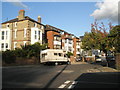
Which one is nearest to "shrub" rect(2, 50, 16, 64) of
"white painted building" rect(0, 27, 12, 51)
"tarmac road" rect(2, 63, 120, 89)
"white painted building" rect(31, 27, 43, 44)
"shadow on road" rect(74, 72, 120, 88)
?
"white painted building" rect(0, 27, 12, 51)

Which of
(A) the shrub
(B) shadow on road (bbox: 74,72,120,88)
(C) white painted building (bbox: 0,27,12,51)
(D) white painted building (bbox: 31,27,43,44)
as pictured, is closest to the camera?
(B) shadow on road (bbox: 74,72,120,88)

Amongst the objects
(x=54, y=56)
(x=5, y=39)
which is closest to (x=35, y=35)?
(x=5, y=39)

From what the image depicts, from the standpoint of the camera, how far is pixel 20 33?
42.5m

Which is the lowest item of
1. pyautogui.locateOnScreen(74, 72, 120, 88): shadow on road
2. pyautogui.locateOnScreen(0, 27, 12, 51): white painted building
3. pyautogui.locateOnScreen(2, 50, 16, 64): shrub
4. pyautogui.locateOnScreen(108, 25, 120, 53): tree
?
pyautogui.locateOnScreen(74, 72, 120, 88): shadow on road

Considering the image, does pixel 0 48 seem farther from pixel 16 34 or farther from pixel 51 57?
pixel 51 57

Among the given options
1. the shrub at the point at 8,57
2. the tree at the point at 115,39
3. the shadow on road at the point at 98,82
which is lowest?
the shadow on road at the point at 98,82

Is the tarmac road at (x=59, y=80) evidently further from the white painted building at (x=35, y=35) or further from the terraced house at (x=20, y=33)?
the white painted building at (x=35, y=35)

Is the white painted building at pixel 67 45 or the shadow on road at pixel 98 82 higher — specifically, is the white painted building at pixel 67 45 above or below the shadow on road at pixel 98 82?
above

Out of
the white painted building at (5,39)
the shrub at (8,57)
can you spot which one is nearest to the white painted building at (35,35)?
the white painted building at (5,39)

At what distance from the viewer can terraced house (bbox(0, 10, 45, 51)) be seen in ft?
136

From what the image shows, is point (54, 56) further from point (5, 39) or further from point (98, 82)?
point (5, 39)

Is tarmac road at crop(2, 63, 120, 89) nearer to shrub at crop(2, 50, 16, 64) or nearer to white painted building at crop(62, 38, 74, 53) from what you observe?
shrub at crop(2, 50, 16, 64)

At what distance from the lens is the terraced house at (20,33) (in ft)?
136

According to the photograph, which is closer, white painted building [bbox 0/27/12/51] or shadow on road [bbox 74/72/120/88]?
shadow on road [bbox 74/72/120/88]
